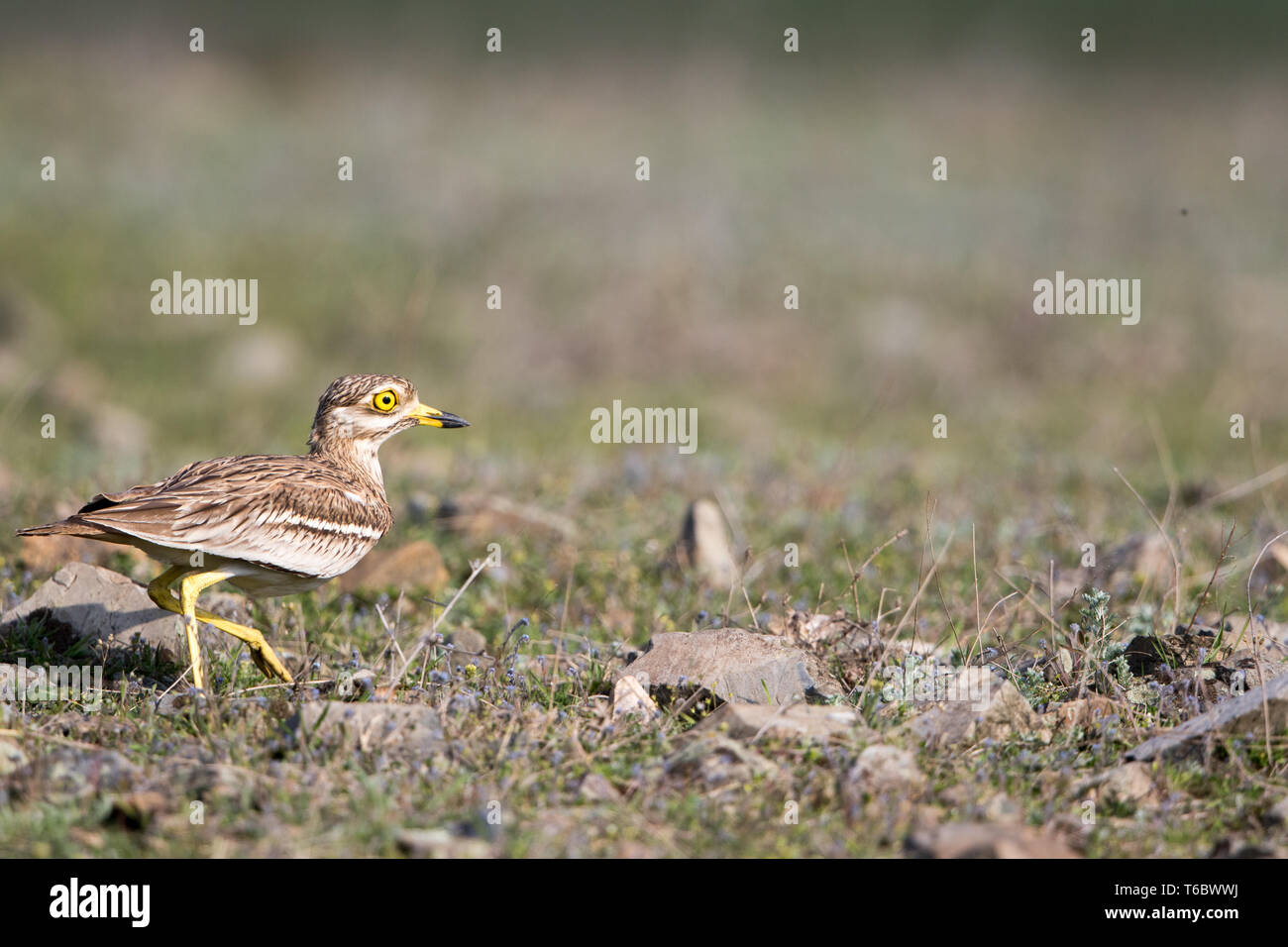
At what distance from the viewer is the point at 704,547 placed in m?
7.41

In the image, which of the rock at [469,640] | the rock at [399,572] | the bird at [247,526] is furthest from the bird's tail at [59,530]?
the rock at [399,572]

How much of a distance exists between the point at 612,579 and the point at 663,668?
2.06 metres

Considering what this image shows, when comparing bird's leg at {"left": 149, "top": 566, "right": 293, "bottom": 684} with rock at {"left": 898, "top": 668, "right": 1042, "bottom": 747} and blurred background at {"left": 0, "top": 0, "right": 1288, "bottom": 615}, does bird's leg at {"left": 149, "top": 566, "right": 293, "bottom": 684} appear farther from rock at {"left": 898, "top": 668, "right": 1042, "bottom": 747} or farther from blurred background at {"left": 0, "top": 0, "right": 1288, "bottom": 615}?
rock at {"left": 898, "top": 668, "right": 1042, "bottom": 747}

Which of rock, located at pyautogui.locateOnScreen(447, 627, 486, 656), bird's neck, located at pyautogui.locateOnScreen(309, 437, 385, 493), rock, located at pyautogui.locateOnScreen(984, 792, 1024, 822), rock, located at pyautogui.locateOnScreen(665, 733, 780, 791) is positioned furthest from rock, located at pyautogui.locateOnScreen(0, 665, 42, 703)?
rock, located at pyautogui.locateOnScreen(984, 792, 1024, 822)

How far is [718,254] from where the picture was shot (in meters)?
17.1

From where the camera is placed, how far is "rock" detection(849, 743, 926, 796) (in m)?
4.20

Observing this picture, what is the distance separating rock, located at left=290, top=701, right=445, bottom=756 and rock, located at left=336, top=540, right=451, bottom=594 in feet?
7.59

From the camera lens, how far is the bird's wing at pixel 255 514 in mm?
4891

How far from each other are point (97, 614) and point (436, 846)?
97.6 inches

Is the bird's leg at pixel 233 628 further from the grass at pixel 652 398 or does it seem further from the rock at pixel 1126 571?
the rock at pixel 1126 571

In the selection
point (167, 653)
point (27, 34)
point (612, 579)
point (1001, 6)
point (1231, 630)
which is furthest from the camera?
point (1001, 6)

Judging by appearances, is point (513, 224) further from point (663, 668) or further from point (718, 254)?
point (663, 668)

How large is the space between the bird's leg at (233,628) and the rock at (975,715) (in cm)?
233
